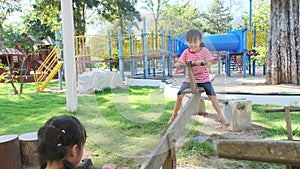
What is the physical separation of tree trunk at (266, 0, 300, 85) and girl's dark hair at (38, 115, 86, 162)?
23.0 ft

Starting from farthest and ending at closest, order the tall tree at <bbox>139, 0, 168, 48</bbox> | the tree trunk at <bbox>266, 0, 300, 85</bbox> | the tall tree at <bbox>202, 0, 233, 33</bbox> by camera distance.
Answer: the tree trunk at <bbox>266, 0, 300, 85</bbox> < the tall tree at <bbox>202, 0, 233, 33</bbox> < the tall tree at <bbox>139, 0, 168, 48</bbox>

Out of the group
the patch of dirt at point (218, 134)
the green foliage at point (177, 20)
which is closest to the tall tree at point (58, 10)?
the patch of dirt at point (218, 134)

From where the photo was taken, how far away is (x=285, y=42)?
7.40 m

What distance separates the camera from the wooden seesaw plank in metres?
1.08

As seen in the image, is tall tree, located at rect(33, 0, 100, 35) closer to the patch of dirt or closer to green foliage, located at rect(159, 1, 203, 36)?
the patch of dirt

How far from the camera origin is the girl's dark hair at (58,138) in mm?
1356

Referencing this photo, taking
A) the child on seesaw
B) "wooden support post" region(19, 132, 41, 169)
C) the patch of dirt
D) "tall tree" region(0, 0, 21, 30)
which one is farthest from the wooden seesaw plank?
"tall tree" region(0, 0, 21, 30)

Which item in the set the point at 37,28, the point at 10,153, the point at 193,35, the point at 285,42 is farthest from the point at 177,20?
the point at 37,28

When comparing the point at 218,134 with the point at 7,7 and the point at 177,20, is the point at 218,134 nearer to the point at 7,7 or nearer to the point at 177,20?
the point at 177,20

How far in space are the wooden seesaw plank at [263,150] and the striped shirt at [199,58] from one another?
96 cm

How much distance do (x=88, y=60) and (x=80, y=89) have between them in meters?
0.18

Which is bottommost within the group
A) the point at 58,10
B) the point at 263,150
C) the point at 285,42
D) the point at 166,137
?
the point at 166,137

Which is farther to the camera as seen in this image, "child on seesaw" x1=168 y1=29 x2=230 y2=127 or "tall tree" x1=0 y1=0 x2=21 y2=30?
"tall tree" x1=0 y1=0 x2=21 y2=30

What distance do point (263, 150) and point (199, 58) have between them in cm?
105
